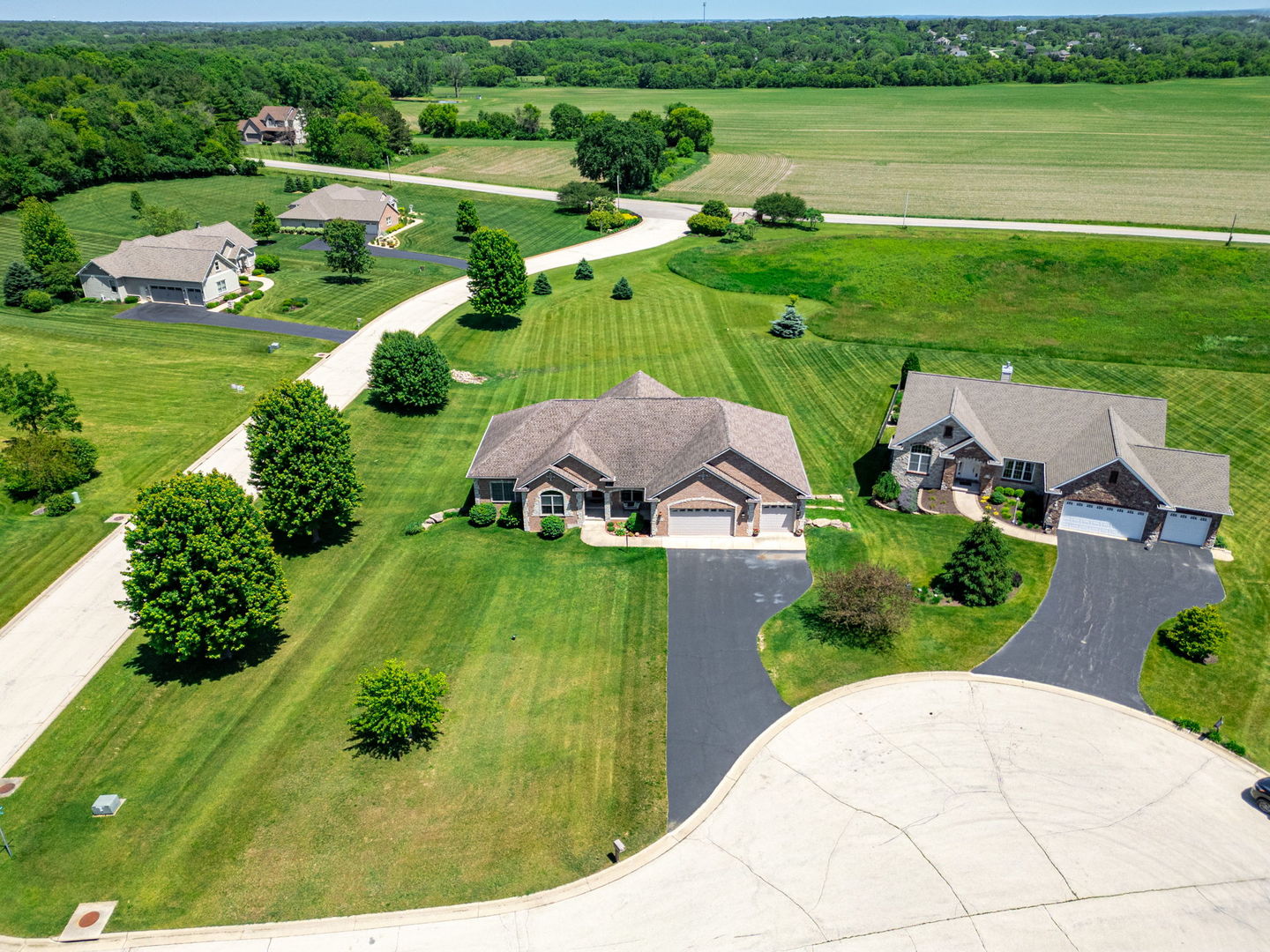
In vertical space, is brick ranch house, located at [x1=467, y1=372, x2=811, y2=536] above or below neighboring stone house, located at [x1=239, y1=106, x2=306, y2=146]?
below

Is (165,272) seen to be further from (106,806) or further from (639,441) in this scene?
(106,806)

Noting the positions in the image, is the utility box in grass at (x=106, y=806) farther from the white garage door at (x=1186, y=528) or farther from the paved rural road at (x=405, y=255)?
the paved rural road at (x=405, y=255)

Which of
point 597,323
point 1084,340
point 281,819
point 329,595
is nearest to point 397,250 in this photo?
point 597,323

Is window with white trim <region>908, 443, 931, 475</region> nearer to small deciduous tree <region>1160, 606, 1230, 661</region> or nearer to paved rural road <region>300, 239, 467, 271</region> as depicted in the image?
small deciduous tree <region>1160, 606, 1230, 661</region>

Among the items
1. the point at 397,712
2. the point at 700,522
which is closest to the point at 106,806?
the point at 397,712

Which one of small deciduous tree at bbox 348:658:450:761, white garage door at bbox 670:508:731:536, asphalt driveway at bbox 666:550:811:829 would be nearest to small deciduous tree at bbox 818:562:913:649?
asphalt driveway at bbox 666:550:811:829

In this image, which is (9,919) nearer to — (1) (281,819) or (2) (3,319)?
(1) (281,819)
